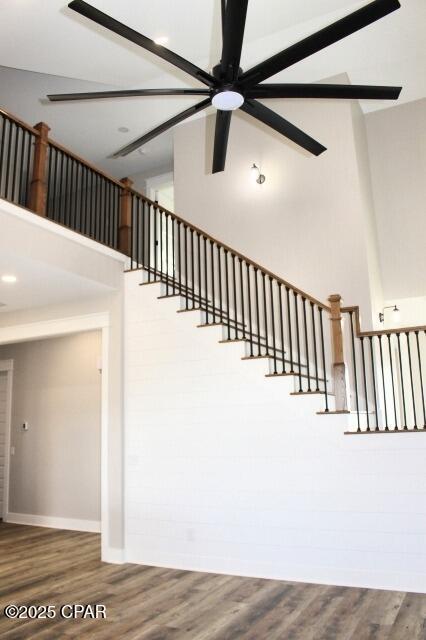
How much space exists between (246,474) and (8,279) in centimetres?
321

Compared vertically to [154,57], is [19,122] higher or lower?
lower

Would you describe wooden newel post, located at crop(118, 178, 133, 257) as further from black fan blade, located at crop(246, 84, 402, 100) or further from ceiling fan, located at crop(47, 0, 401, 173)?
black fan blade, located at crop(246, 84, 402, 100)

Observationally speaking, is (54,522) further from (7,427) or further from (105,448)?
(105,448)

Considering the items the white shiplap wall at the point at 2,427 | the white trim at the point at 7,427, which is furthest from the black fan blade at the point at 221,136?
the white shiplap wall at the point at 2,427

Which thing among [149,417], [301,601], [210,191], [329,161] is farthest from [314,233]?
[301,601]

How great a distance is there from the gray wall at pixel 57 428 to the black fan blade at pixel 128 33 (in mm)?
4653

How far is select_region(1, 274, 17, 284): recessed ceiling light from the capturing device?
533cm

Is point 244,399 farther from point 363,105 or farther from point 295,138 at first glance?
point 363,105

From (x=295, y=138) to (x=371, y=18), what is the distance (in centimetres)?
128

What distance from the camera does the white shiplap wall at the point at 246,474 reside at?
14.5 ft

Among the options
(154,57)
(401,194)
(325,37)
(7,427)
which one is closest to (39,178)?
(154,57)

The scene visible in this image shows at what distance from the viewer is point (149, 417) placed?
18.8 ft

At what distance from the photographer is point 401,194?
7.33 m

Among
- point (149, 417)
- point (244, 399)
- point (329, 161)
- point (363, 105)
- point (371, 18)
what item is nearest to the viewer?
point (371, 18)
